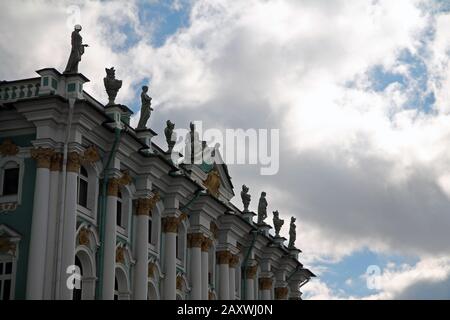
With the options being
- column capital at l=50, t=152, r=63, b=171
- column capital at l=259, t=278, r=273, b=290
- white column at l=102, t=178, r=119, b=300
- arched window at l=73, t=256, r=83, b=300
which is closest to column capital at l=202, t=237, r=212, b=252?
white column at l=102, t=178, r=119, b=300

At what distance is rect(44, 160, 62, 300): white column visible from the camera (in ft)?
91.4

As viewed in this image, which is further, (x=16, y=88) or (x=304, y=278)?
(x=304, y=278)

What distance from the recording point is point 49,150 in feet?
96.5

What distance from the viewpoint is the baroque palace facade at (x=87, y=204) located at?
2869cm

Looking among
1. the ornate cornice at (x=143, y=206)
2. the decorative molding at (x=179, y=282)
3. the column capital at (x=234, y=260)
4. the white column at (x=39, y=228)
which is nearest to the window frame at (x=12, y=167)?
the white column at (x=39, y=228)

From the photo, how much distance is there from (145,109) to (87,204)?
551 cm

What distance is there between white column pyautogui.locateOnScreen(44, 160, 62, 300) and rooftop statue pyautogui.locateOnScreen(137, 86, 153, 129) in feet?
19.2

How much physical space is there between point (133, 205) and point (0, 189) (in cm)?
570

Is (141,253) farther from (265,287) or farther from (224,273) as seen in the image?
(265,287)

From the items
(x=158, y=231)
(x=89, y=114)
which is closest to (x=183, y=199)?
(x=158, y=231)

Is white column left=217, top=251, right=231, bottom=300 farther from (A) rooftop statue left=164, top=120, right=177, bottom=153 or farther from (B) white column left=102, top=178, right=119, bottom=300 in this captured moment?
(B) white column left=102, top=178, right=119, bottom=300

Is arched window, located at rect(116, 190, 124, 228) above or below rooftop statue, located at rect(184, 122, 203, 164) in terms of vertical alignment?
below
